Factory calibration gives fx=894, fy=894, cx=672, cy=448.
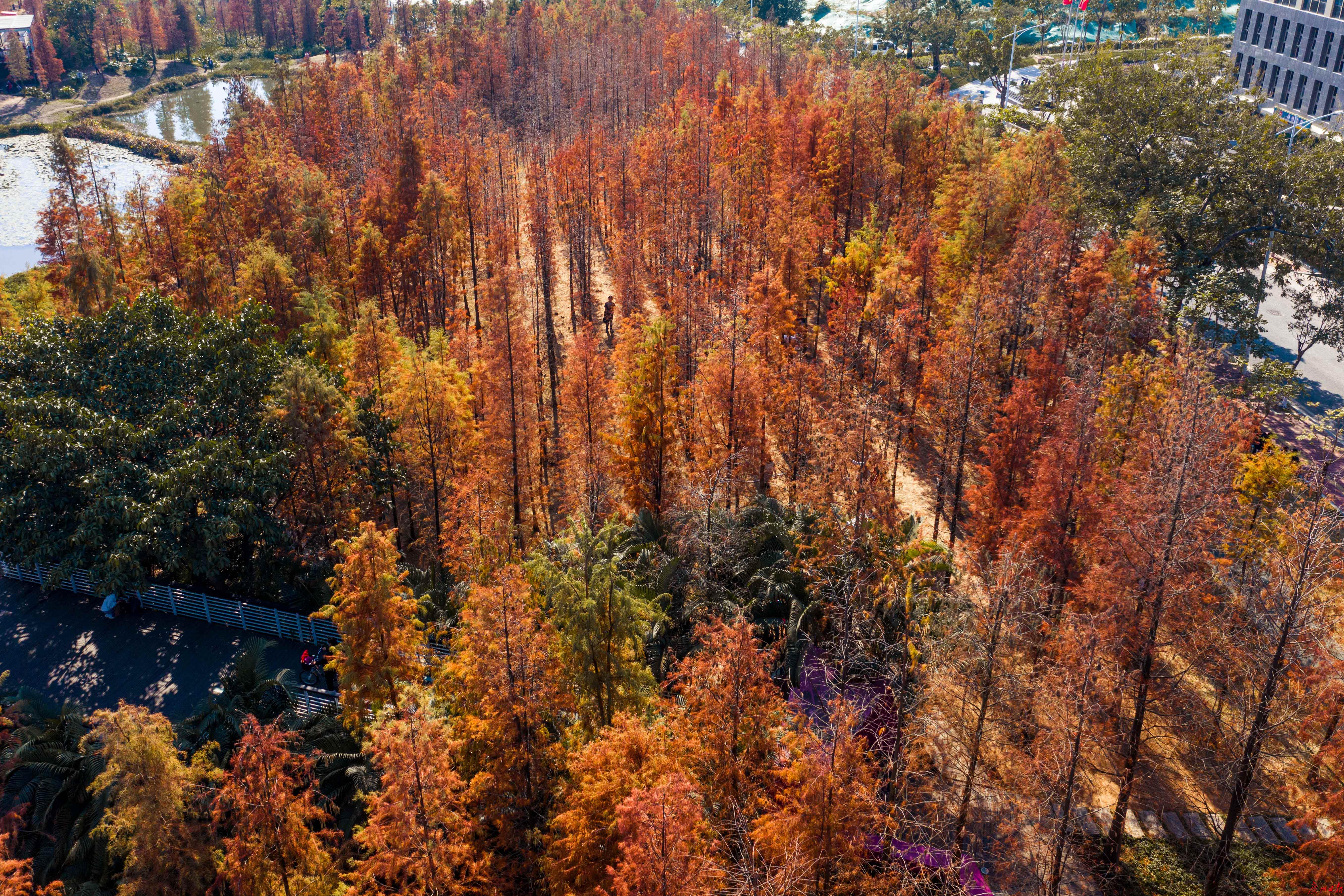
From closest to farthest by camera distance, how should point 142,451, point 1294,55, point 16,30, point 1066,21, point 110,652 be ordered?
point 110,652, point 142,451, point 1294,55, point 1066,21, point 16,30

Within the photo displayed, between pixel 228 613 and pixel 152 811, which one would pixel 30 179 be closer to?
pixel 228 613

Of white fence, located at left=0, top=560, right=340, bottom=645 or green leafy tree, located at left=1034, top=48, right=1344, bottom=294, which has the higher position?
green leafy tree, located at left=1034, top=48, right=1344, bottom=294

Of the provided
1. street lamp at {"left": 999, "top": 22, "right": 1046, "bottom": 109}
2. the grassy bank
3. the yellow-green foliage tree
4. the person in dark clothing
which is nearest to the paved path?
the person in dark clothing

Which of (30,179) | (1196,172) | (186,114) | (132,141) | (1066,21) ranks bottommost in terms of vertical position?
(30,179)

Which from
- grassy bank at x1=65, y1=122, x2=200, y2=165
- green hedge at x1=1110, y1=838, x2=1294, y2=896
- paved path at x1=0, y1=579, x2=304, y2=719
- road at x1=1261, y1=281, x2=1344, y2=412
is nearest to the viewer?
green hedge at x1=1110, y1=838, x2=1294, y2=896

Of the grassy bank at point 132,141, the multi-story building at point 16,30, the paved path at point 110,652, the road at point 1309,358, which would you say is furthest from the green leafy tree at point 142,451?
the multi-story building at point 16,30

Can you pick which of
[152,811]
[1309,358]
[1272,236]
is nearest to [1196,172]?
[1272,236]

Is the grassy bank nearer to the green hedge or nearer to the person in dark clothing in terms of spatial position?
the person in dark clothing
